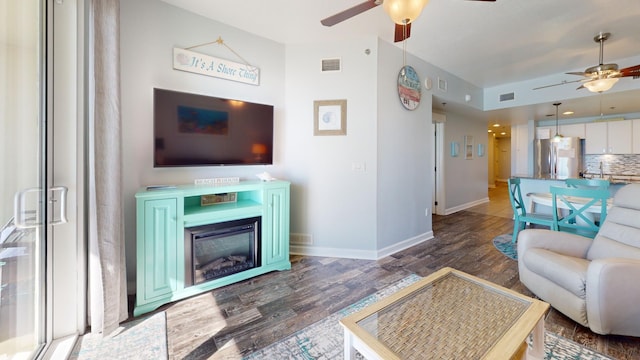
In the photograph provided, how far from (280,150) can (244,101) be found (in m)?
0.76

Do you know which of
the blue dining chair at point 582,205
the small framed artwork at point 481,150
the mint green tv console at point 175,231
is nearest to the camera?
the mint green tv console at point 175,231

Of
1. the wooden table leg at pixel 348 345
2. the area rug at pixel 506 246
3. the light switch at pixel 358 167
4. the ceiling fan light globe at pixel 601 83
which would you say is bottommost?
the area rug at pixel 506 246

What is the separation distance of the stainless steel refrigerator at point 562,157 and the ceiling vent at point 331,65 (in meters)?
6.43

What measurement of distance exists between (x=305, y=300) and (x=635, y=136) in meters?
8.17

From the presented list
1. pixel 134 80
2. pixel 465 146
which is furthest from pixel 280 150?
pixel 465 146

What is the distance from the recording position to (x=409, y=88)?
11.3 feet

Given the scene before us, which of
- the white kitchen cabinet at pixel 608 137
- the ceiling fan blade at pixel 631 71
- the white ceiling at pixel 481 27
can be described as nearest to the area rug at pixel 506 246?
the ceiling fan blade at pixel 631 71

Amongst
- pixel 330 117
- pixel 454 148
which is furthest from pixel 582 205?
pixel 330 117

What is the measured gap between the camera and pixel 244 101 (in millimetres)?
2682

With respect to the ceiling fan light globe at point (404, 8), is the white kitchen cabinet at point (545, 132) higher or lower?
higher

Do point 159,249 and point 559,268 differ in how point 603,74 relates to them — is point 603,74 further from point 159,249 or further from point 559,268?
point 159,249

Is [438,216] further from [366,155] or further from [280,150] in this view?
[280,150]

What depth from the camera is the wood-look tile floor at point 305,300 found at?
5.38 ft

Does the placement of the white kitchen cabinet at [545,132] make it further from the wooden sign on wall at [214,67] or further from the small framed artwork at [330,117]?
the wooden sign on wall at [214,67]
